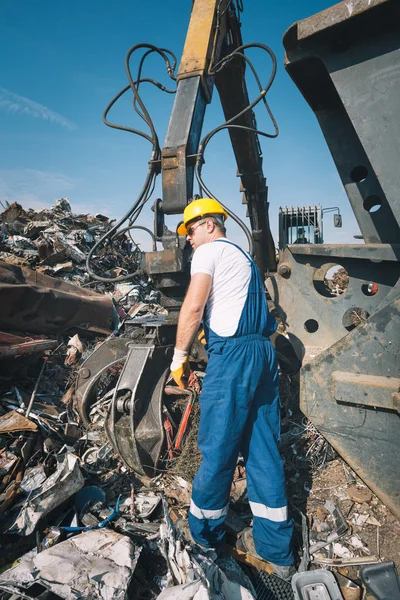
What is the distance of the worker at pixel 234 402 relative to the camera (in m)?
1.90

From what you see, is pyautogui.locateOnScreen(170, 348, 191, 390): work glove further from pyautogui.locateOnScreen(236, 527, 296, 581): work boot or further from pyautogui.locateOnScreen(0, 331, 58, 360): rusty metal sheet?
pyautogui.locateOnScreen(0, 331, 58, 360): rusty metal sheet

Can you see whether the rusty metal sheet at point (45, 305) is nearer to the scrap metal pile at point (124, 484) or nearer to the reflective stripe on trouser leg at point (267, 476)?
the scrap metal pile at point (124, 484)

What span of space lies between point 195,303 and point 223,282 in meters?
0.23

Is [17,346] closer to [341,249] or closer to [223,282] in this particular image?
[223,282]

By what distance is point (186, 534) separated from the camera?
2014 millimetres

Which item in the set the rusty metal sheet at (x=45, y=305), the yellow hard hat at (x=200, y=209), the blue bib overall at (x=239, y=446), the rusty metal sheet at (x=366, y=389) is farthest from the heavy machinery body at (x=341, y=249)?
the rusty metal sheet at (x=45, y=305)

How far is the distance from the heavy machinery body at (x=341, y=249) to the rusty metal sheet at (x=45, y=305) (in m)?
1.08

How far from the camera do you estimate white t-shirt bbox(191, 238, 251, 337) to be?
2031mm

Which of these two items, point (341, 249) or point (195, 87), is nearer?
point (341, 249)

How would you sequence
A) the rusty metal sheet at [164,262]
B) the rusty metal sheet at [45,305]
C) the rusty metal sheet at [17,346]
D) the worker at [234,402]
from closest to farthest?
the worker at [234,402] → the rusty metal sheet at [164,262] → the rusty metal sheet at [17,346] → the rusty metal sheet at [45,305]

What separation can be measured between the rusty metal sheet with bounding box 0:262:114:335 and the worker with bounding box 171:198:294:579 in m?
2.28

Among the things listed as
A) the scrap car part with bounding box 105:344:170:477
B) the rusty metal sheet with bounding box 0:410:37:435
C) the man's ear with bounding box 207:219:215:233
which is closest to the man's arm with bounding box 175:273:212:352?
the man's ear with bounding box 207:219:215:233

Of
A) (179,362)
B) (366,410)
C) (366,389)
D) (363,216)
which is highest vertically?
(363,216)

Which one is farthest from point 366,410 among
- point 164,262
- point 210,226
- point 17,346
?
point 17,346
